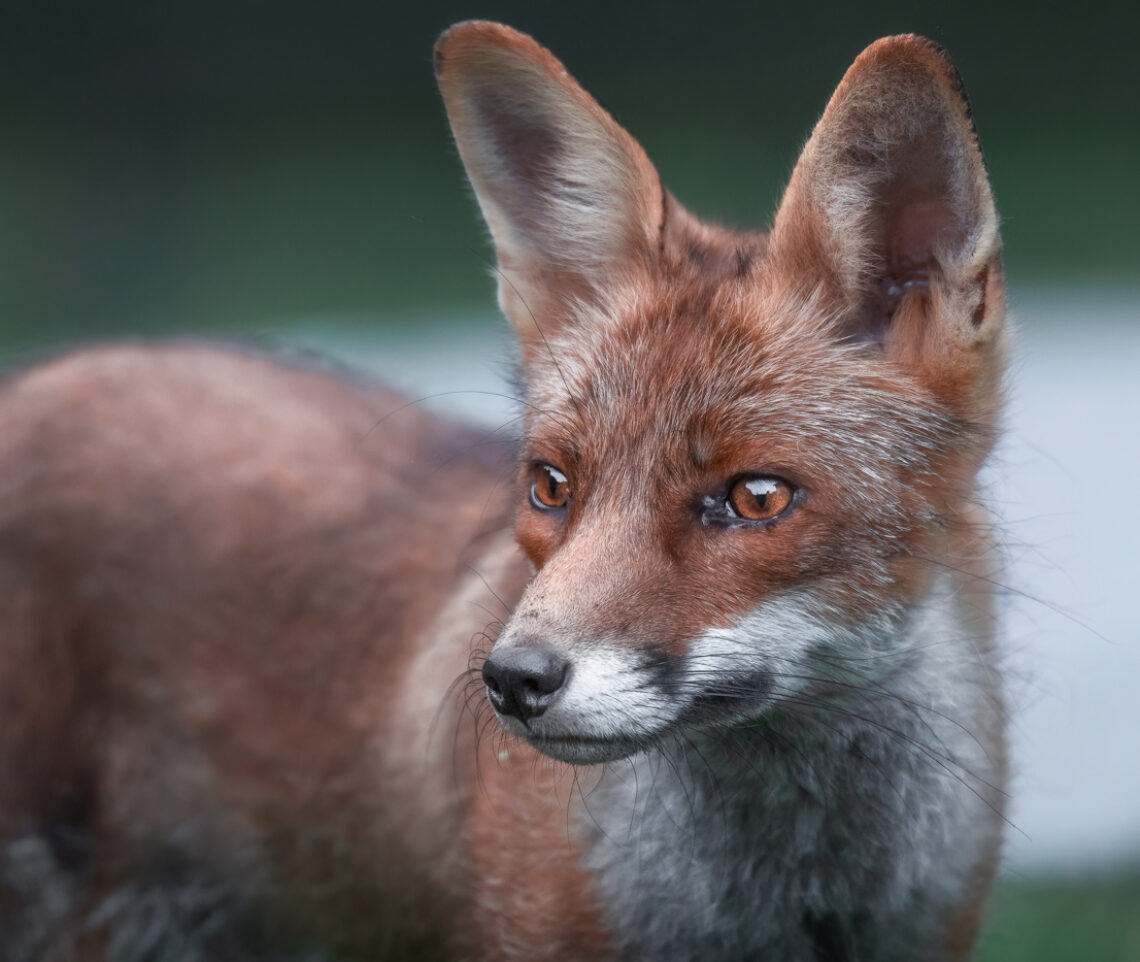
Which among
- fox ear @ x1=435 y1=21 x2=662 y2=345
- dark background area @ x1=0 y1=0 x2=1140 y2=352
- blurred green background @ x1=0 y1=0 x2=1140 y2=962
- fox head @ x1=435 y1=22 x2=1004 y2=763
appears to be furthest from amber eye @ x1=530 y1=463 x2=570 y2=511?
dark background area @ x1=0 y1=0 x2=1140 y2=352

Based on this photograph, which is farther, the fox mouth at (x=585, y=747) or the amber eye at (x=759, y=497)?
the amber eye at (x=759, y=497)

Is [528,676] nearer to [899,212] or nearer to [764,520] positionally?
[764,520]

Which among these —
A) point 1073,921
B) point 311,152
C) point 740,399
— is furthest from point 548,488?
point 311,152

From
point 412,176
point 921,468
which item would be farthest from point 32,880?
point 412,176

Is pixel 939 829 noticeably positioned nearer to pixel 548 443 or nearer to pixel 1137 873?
pixel 548 443

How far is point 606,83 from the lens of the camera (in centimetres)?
722

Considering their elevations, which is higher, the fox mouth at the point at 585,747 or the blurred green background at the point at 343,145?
the blurred green background at the point at 343,145

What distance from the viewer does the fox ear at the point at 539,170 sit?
117 inches

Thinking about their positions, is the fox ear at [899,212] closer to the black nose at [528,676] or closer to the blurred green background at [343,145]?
the black nose at [528,676]

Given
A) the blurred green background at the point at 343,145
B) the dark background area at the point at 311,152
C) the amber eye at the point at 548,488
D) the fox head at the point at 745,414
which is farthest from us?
the dark background area at the point at 311,152

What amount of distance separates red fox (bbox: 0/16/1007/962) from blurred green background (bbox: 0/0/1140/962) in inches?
113

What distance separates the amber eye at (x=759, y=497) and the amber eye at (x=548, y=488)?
0.42m

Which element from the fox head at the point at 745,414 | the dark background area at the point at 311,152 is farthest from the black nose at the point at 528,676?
the dark background area at the point at 311,152

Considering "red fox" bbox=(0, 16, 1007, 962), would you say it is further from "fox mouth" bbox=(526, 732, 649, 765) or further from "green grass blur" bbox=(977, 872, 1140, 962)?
"green grass blur" bbox=(977, 872, 1140, 962)
